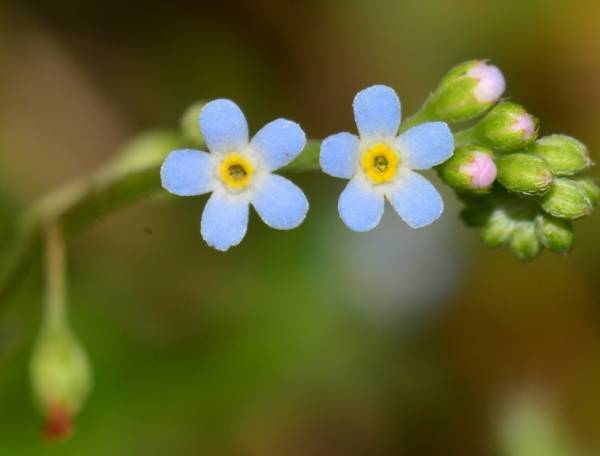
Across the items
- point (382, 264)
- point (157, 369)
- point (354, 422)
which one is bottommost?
point (354, 422)

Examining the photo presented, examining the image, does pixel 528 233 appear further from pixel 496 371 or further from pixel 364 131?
pixel 496 371

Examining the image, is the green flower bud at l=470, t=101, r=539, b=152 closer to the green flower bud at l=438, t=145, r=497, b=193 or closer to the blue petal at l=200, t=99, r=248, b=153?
the green flower bud at l=438, t=145, r=497, b=193

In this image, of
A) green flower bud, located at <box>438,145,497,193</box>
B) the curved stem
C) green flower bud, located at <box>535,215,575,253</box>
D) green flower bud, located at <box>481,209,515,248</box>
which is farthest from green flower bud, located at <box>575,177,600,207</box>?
the curved stem

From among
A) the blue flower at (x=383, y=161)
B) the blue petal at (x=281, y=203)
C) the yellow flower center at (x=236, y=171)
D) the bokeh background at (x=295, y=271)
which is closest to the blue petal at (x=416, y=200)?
the blue flower at (x=383, y=161)

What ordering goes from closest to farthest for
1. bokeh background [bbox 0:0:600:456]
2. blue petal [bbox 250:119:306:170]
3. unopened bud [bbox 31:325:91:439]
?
blue petal [bbox 250:119:306:170] → unopened bud [bbox 31:325:91:439] → bokeh background [bbox 0:0:600:456]

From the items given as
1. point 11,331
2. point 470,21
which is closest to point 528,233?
point 11,331

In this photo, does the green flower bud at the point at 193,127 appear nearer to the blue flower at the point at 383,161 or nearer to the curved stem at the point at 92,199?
the curved stem at the point at 92,199

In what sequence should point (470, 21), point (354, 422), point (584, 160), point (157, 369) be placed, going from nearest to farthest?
point (584, 160) < point (157, 369) < point (354, 422) < point (470, 21)
